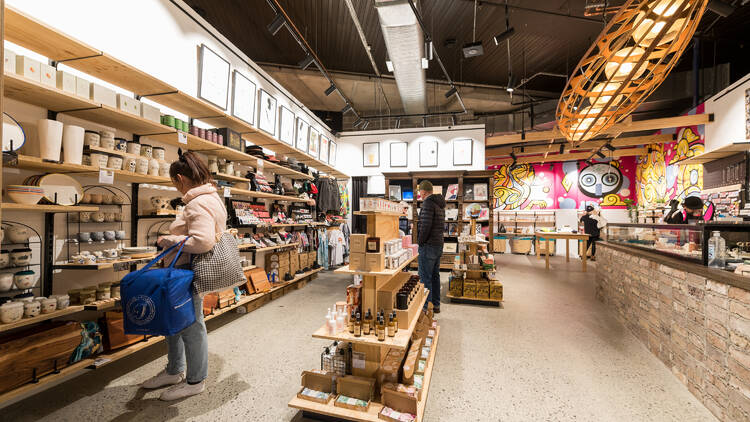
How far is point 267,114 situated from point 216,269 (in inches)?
152

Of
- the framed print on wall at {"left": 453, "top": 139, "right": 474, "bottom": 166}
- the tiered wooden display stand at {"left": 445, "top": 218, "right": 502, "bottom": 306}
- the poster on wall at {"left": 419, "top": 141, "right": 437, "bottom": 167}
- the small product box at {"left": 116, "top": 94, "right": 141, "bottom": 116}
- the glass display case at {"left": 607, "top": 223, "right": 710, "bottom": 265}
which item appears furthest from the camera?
the poster on wall at {"left": 419, "top": 141, "right": 437, "bottom": 167}

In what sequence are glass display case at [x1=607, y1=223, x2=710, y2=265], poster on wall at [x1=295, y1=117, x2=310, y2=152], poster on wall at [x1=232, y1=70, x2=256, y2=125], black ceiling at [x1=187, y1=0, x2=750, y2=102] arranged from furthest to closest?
poster on wall at [x1=295, y1=117, x2=310, y2=152]
black ceiling at [x1=187, y1=0, x2=750, y2=102]
poster on wall at [x1=232, y1=70, x2=256, y2=125]
glass display case at [x1=607, y1=223, x2=710, y2=265]

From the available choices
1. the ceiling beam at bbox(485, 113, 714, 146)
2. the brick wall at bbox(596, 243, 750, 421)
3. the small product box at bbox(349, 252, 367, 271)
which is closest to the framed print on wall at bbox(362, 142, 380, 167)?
the ceiling beam at bbox(485, 113, 714, 146)

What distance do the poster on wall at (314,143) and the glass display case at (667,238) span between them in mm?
5889

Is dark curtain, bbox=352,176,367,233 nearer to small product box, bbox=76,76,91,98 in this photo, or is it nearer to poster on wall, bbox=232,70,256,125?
poster on wall, bbox=232,70,256,125

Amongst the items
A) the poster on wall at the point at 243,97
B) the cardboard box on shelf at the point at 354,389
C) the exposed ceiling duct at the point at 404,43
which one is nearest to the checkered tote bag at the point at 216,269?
the cardboard box on shelf at the point at 354,389

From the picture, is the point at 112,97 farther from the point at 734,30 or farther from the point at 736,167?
the point at 734,30

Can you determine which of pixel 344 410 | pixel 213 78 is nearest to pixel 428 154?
pixel 213 78

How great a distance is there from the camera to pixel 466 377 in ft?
9.05

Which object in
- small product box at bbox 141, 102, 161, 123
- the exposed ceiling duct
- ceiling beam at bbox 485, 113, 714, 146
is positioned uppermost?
the exposed ceiling duct

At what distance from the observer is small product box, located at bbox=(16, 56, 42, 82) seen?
2.14 metres

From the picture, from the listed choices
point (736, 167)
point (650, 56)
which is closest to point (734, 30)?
point (736, 167)

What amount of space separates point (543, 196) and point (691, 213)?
739 cm

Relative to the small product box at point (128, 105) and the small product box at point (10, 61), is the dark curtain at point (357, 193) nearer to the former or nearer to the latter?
the small product box at point (128, 105)
